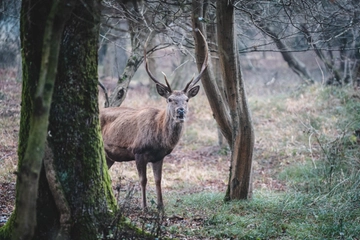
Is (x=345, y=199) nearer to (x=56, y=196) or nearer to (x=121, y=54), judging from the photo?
(x=56, y=196)

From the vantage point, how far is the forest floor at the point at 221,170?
22.5ft

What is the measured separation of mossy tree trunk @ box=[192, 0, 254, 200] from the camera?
25.2 feet

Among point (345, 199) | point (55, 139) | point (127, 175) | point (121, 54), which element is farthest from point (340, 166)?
point (121, 54)

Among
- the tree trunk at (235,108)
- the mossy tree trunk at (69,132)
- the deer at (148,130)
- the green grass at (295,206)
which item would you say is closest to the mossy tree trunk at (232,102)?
the tree trunk at (235,108)

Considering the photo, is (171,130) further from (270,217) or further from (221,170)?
(221,170)

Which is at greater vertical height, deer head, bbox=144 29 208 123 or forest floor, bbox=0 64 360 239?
deer head, bbox=144 29 208 123

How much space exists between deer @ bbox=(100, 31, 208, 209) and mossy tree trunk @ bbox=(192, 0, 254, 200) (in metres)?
0.55

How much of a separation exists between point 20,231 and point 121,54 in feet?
73.9

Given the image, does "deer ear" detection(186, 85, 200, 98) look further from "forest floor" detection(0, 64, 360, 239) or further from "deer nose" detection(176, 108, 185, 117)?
"forest floor" detection(0, 64, 360, 239)

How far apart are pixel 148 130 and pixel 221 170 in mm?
3938

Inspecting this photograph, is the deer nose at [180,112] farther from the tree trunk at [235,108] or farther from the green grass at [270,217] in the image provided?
the green grass at [270,217]

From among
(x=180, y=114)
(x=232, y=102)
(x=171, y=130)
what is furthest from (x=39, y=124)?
(x=171, y=130)

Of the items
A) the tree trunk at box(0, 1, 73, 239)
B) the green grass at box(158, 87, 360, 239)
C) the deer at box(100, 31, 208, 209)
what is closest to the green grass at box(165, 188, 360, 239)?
the green grass at box(158, 87, 360, 239)

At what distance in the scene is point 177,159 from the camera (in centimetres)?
1384
